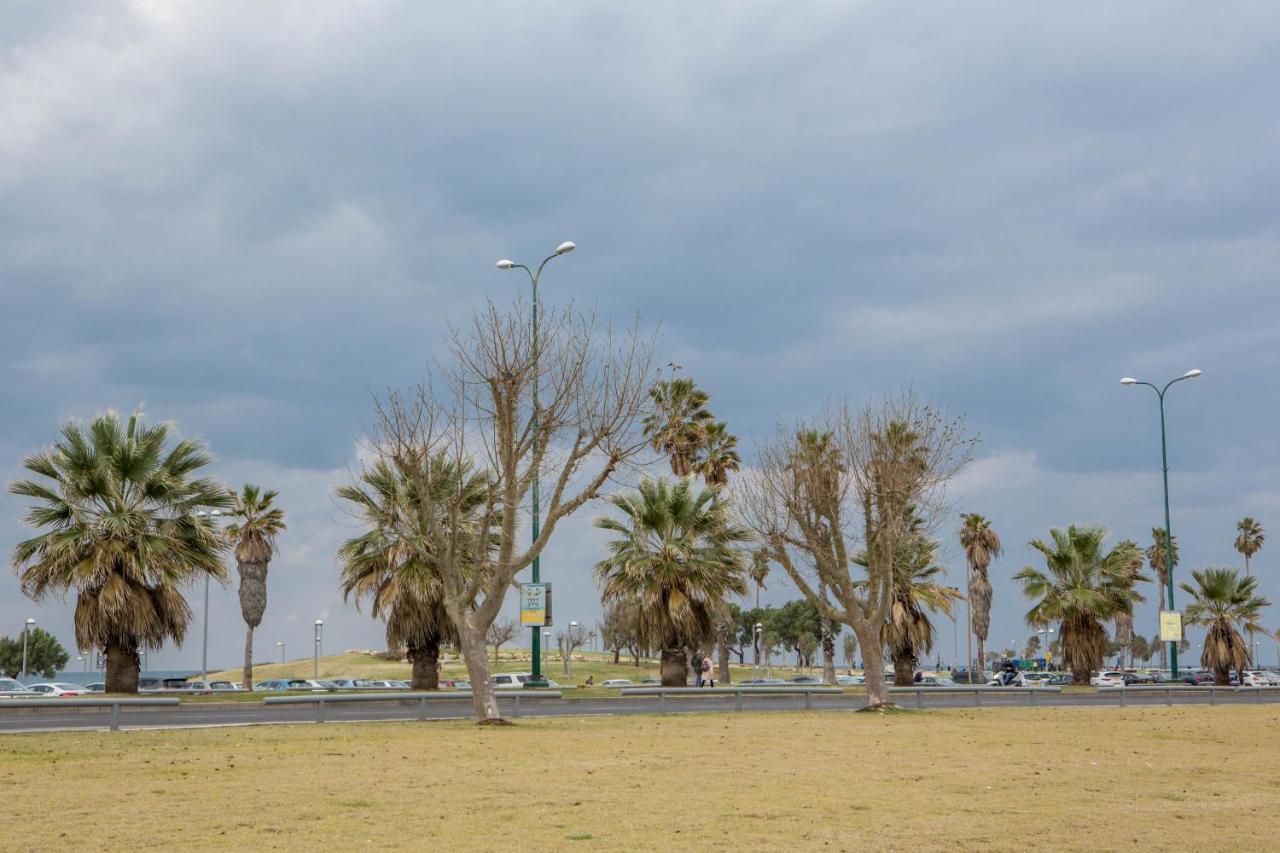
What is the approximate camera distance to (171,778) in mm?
15609

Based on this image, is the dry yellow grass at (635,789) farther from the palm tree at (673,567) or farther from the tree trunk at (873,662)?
the palm tree at (673,567)

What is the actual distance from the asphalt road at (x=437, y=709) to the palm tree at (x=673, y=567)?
321 centimetres

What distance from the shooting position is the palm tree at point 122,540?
37.2m

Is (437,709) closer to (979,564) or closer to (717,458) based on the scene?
(717,458)

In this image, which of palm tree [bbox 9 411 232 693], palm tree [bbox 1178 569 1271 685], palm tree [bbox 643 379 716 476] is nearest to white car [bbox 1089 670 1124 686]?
palm tree [bbox 1178 569 1271 685]

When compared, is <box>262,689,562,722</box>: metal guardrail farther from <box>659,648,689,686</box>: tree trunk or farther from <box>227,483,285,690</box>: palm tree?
<box>227,483,285,690</box>: palm tree

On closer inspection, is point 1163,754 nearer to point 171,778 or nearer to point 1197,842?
point 1197,842

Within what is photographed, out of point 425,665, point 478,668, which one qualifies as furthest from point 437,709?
point 425,665

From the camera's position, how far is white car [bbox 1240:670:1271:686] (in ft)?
242

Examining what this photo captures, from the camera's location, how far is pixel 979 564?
7706cm

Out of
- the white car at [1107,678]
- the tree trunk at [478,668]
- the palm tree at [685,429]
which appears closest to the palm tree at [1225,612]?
the white car at [1107,678]

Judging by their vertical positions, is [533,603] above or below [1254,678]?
above

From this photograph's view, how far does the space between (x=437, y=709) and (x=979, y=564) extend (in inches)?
1965

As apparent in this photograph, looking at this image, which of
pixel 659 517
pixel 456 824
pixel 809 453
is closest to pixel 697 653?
pixel 659 517
